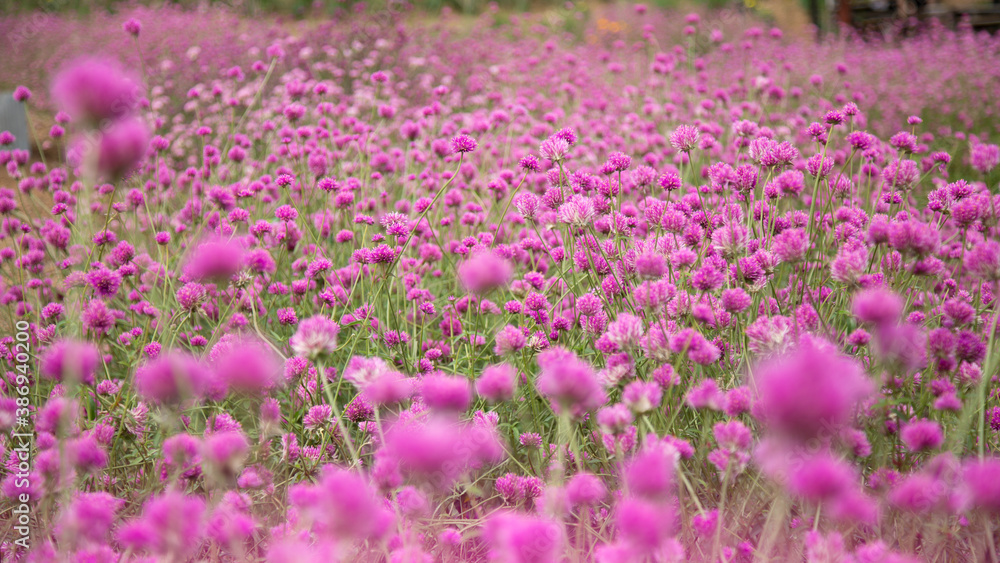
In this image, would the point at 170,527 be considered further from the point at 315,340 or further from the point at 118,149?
the point at 118,149

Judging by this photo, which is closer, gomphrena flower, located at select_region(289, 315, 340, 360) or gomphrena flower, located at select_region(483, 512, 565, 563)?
gomphrena flower, located at select_region(483, 512, 565, 563)

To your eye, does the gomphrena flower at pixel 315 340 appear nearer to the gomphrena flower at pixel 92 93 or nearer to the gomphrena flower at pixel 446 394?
the gomphrena flower at pixel 446 394

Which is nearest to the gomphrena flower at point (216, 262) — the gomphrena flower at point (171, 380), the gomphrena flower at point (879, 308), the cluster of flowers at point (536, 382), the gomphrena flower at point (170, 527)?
the cluster of flowers at point (536, 382)

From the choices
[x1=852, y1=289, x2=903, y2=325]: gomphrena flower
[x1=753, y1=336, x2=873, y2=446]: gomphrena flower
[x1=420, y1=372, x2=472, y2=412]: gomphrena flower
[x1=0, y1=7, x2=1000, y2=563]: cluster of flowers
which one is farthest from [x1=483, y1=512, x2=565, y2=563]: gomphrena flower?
[x1=852, y1=289, x2=903, y2=325]: gomphrena flower

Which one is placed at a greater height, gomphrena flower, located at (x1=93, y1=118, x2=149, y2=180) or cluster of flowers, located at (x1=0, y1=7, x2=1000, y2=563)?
gomphrena flower, located at (x1=93, y1=118, x2=149, y2=180)

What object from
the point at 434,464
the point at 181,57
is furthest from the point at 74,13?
the point at 434,464

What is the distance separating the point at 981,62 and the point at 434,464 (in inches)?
335

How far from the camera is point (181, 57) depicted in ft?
21.7

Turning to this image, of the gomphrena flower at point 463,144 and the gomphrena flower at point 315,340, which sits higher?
the gomphrena flower at point 463,144

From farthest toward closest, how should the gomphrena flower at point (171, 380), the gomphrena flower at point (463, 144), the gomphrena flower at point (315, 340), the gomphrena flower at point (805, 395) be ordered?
the gomphrena flower at point (463, 144) → the gomphrena flower at point (315, 340) → the gomphrena flower at point (171, 380) → the gomphrena flower at point (805, 395)

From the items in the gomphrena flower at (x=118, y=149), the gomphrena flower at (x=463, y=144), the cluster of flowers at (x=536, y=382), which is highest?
the gomphrena flower at (x=118, y=149)

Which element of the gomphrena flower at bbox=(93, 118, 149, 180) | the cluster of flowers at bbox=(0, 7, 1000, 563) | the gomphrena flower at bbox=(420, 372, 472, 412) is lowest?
the cluster of flowers at bbox=(0, 7, 1000, 563)

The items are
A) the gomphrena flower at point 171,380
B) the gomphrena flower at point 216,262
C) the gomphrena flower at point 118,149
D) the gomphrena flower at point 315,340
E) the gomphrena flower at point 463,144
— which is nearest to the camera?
the gomphrena flower at point 118,149

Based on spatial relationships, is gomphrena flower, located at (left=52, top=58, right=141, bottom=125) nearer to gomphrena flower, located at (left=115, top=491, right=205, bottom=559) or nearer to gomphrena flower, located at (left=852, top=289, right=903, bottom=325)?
gomphrena flower, located at (left=115, top=491, right=205, bottom=559)
